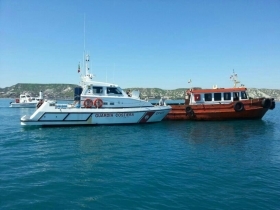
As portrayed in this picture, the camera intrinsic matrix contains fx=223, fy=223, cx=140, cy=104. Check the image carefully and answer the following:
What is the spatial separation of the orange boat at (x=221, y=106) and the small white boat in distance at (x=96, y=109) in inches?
151

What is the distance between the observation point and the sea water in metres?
7.19

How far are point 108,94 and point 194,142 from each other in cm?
1103

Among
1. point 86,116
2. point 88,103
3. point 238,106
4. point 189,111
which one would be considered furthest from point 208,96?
point 86,116

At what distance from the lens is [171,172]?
9758mm

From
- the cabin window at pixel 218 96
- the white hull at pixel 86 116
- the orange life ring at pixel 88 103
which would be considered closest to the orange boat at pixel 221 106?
the cabin window at pixel 218 96

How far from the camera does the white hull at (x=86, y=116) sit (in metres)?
21.2

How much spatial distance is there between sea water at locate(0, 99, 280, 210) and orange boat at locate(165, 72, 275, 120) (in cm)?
923

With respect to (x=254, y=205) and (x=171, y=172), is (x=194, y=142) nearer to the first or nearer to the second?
(x=171, y=172)

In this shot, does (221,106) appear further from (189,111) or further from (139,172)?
(139,172)

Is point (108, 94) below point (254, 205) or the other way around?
the other way around

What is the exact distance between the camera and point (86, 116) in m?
21.9

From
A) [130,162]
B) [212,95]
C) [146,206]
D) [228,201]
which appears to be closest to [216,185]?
[228,201]

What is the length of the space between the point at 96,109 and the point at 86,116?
1183 millimetres

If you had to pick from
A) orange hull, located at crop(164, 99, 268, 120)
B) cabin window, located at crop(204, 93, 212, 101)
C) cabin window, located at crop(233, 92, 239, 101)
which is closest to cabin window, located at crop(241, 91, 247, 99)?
cabin window, located at crop(233, 92, 239, 101)
